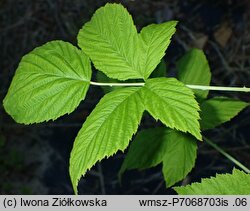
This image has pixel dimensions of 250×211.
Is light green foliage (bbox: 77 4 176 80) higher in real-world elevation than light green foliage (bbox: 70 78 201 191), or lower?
higher

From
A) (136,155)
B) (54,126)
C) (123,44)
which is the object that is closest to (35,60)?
(123,44)

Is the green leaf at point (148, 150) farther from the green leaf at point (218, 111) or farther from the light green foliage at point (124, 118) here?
the light green foliage at point (124, 118)

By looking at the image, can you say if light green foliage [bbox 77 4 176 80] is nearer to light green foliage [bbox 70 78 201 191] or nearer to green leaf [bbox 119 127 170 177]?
light green foliage [bbox 70 78 201 191]

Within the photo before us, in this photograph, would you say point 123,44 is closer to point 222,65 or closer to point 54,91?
point 54,91

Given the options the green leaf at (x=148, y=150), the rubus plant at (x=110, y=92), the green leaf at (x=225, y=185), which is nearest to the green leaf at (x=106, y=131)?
the rubus plant at (x=110, y=92)

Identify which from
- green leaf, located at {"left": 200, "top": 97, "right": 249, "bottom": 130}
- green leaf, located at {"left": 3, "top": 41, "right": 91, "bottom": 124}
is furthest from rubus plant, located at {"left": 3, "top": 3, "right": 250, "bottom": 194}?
green leaf, located at {"left": 200, "top": 97, "right": 249, "bottom": 130}

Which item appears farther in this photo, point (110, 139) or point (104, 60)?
point (104, 60)

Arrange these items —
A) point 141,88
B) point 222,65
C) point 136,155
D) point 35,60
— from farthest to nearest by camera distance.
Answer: point 222,65
point 136,155
point 35,60
point 141,88
